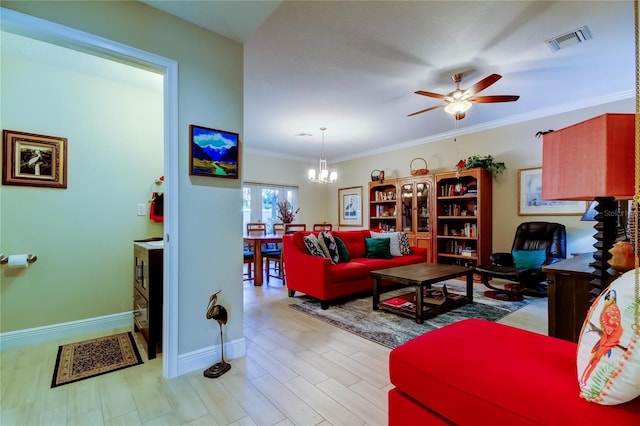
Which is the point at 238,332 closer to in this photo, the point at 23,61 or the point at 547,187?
the point at 547,187

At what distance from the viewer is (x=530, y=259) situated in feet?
12.4

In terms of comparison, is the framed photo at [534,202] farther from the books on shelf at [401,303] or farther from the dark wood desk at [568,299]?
the dark wood desk at [568,299]

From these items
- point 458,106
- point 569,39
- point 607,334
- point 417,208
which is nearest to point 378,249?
point 417,208

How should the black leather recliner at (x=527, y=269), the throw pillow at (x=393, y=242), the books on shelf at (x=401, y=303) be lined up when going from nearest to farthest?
the books on shelf at (x=401, y=303) < the black leather recliner at (x=527, y=269) < the throw pillow at (x=393, y=242)

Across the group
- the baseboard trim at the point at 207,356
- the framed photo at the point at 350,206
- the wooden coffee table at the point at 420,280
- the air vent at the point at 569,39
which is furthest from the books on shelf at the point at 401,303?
the framed photo at the point at 350,206

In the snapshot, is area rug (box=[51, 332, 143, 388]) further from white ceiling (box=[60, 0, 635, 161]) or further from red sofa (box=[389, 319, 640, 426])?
white ceiling (box=[60, 0, 635, 161])

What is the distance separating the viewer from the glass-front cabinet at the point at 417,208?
17.5 ft

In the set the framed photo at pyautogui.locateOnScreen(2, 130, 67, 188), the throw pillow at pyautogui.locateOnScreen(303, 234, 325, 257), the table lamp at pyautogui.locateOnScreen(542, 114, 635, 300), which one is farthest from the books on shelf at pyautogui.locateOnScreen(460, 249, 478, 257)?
the framed photo at pyautogui.locateOnScreen(2, 130, 67, 188)

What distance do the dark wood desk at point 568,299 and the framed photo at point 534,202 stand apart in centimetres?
276

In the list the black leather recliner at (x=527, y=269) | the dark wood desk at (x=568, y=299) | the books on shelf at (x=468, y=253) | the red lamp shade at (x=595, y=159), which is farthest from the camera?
the books on shelf at (x=468, y=253)

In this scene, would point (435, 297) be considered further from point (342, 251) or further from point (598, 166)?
point (598, 166)

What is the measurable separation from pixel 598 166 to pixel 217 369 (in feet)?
7.75

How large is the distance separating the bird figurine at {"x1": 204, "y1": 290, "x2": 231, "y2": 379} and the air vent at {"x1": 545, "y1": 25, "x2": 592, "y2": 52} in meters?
3.55

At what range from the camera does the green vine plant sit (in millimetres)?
4668
